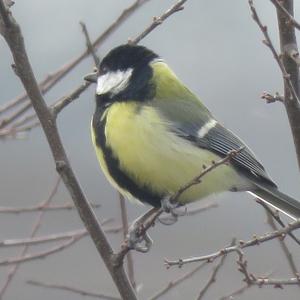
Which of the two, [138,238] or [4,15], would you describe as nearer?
[4,15]

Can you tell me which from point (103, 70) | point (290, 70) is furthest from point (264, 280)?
point (103, 70)

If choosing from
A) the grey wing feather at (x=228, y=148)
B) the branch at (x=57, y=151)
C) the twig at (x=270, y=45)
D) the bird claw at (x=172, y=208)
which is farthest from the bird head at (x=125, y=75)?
the twig at (x=270, y=45)

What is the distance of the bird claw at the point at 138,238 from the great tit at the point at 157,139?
339 millimetres

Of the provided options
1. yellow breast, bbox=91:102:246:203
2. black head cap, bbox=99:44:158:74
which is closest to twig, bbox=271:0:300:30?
yellow breast, bbox=91:102:246:203

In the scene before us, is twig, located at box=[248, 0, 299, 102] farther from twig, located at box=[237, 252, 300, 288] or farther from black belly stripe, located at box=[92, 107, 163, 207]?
black belly stripe, located at box=[92, 107, 163, 207]

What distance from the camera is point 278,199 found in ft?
8.51

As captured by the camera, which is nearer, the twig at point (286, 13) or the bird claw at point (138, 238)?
the twig at point (286, 13)

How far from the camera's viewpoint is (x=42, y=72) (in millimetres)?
A: 4797

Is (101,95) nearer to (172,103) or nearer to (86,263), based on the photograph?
(172,103)

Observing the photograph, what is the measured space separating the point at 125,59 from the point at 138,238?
847 mm

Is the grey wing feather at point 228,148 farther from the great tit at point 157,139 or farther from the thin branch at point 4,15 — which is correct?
the thin branch at point 4,15

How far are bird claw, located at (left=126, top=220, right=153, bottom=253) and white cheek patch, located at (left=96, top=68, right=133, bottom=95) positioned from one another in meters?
0.59

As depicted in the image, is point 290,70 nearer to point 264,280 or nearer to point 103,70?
point 264,280

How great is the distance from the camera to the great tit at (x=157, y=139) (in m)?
2.43
